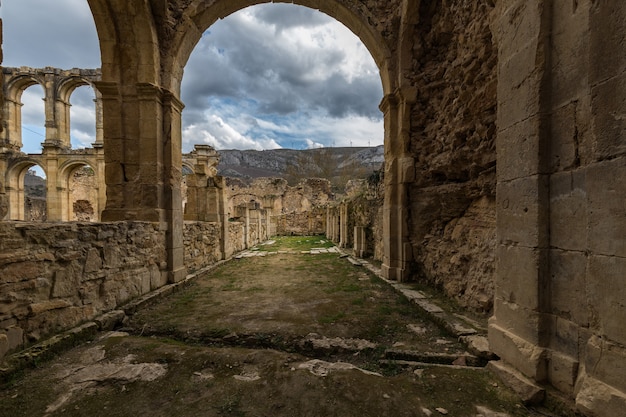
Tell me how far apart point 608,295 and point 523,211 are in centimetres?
77

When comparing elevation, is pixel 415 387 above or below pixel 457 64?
below

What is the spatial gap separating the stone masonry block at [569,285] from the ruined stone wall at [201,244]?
620cm

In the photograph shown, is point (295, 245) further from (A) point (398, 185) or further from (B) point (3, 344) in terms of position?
(B) point (3, 344)

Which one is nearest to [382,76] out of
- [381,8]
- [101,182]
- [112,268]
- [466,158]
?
[381,8]

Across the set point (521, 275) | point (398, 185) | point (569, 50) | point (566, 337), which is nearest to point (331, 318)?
point (521, 275)

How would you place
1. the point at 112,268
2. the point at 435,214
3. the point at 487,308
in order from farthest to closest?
the point at 435,214 → the point at 112,268 → the point at 487,308

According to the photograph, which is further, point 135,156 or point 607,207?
point 135,156

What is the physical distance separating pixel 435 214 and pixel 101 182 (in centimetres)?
2191

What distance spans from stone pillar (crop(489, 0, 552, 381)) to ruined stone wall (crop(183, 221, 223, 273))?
590 centimetres

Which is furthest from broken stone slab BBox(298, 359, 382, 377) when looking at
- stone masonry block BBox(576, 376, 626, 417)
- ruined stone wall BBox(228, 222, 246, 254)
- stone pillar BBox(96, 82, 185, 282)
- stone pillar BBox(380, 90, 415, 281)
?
ruined stone wall BBox(228, 222, 246, 254)

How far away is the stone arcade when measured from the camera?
67.5 inches

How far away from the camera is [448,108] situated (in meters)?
4.77

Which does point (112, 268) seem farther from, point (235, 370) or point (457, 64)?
point (457, 64)

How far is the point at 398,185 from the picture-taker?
18.6 ft
